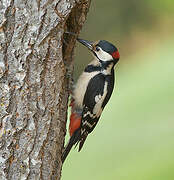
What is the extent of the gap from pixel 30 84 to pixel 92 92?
4.60ft

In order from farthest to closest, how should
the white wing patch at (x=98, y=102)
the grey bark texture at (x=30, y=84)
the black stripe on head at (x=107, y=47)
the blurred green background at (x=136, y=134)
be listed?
1. the blurred green background at (x=136, y=134)
2. the white wing patch at (x=98, y=102)
3. the black stripe on head at (x=107, y=47)
4. the grey bark texture at (x=30, y=84)

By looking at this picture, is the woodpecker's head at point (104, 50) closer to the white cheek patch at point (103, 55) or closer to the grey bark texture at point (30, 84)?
the white cheek patch at point (103, 55)

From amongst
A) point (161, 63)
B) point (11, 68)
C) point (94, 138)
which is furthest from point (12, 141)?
point (161, 63)

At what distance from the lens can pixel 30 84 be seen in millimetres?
3033

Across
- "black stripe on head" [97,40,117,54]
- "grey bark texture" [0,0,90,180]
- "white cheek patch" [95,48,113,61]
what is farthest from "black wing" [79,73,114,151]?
"grey bark texture" [0,0,90,180]

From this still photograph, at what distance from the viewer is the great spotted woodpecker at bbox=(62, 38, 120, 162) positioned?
4281 millimetres

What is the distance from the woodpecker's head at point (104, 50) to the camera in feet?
13.9

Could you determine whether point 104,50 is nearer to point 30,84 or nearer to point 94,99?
point 94,99

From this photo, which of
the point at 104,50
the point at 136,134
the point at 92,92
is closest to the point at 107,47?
the point at 104,50

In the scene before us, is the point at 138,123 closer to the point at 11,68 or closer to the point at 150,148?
the point at 150,148

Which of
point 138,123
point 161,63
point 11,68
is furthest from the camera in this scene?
point 161,63

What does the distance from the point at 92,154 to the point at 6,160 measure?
2.76 meters

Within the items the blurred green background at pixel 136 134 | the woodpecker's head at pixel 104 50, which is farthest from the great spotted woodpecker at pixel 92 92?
the blurred green background at pixel 136 134

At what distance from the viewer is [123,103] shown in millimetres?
6285
